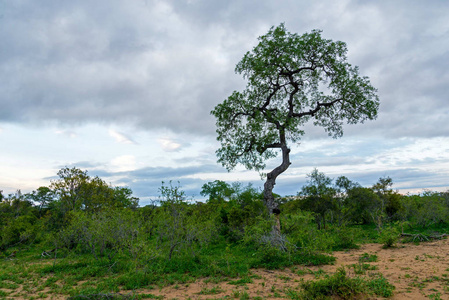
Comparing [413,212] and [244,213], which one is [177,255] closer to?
[244,213]

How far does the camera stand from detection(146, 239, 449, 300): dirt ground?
680 cm

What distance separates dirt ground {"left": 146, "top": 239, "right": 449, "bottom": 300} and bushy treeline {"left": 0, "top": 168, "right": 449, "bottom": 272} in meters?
1.17

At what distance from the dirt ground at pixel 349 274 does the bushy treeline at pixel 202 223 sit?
3.84 feet

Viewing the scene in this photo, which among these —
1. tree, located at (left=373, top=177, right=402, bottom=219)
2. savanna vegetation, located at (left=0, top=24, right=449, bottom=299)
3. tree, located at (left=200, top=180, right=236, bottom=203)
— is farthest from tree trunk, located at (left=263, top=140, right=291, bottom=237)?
tree, located at (left=200, top=180, right=236, bottom=203)

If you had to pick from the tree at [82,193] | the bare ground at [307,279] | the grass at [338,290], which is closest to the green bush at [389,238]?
the bare ground at [307,279]

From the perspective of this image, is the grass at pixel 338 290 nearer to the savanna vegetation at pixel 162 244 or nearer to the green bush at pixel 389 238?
the savanna vegetation at pixel 162 244

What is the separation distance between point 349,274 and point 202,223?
601 centimetres

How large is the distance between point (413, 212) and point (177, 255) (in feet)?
66.4

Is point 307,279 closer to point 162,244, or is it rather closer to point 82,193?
point 162,244

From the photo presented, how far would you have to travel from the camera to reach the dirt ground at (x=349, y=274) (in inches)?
268

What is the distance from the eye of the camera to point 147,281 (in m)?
8.40

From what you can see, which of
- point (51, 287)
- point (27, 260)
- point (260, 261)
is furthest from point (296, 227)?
point (27, 260)

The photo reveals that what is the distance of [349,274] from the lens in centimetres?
830

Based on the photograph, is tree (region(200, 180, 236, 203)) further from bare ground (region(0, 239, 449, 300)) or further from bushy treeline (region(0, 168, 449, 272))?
bare ground (region(0, 239, 449, 300))
